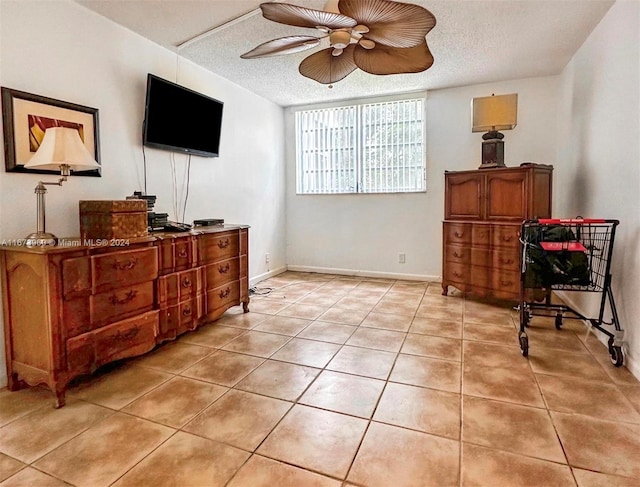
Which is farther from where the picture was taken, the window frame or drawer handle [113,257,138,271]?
the window frame

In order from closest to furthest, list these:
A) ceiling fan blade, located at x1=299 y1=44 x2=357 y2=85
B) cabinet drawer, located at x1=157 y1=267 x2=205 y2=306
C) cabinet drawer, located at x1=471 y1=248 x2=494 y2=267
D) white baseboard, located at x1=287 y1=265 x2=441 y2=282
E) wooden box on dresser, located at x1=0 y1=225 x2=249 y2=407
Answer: wooden box on dresser, located at x1=0 y1=225 x2=249 y2=407 → ceiling fan blade, located at x1=299 y1=44 x2=357 y2=85 → cabinet drawer, located at x1=157 y1=267 x2=205 y2=306 → cabinet drawer, located at x1=471 y1=248 x2=494 y2=267 → white baseboard, located at x1=287 y1=265 x2=441 y2=282

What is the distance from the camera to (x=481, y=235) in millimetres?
3545

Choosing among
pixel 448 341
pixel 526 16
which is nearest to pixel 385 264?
pixel 448 341

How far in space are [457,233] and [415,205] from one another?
40.6 inches

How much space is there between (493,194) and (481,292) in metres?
0.97

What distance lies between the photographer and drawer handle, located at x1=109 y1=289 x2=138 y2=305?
214cm

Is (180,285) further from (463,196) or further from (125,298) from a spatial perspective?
(463,196)

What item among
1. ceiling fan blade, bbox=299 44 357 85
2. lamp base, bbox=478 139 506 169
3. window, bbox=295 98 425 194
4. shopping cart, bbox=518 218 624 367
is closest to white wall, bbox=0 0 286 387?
window, bbox=295 98 425 194

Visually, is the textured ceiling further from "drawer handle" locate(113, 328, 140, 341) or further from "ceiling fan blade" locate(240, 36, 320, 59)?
"drawer handle" locate(113, 328, 140, 341)

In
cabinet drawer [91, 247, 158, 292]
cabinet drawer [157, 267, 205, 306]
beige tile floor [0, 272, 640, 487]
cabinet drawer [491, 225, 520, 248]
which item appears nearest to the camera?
beige tile floor [0, 272, 640, 487]

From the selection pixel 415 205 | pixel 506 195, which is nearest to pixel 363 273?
pixel 415 205

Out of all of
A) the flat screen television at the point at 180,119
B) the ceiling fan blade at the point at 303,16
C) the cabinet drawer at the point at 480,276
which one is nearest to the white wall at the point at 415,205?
the cabinet drawer at the point at 480,276

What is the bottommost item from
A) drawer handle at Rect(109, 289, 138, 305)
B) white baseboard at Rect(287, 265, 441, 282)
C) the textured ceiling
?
white baseboard at Rect(287, 265, 441, 282)

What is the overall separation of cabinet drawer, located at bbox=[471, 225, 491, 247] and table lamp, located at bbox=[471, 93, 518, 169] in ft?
1.98
